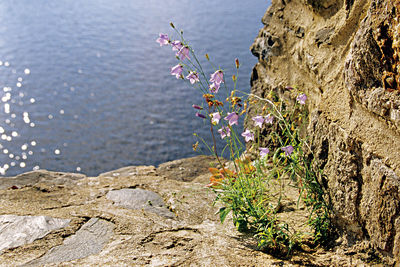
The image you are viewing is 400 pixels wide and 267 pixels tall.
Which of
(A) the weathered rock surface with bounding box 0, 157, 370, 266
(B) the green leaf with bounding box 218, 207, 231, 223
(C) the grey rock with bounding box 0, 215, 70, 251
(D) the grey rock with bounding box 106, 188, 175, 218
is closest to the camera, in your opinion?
(A) the weathered rock surface with bounding box 0, 157, 370, 266

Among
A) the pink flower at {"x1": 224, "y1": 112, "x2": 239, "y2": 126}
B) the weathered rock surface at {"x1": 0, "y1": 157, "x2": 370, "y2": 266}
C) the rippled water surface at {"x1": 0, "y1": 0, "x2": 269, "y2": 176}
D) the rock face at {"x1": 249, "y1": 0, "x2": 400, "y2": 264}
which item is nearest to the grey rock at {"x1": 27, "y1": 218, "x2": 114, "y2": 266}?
the weathered rock surface at {"x1": 0, "y1": 157, "x2": 370, "y2": 266}

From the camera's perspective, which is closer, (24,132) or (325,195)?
(325,195)

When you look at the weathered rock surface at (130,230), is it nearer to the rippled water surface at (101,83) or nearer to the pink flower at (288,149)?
the pink flower at (288,149)

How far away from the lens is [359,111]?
1.77 meters

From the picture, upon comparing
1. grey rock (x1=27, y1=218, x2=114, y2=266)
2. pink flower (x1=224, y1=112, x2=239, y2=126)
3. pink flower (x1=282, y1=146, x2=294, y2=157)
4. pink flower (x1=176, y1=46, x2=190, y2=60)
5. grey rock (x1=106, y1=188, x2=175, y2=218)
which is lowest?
grey rock (x1=106, y1=188, x2=175, y2=218)

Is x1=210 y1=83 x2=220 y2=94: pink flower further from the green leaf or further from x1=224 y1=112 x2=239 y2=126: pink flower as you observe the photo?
the green leaf

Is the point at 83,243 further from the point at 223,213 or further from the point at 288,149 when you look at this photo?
the point at 288,149

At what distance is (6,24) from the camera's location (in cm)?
852

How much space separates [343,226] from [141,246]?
3.52 feet

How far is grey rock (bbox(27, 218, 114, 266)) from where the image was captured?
1.92 m

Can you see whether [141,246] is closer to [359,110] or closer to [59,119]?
[359,110]

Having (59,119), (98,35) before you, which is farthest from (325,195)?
(98,35)

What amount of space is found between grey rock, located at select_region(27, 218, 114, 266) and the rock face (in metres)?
1.31

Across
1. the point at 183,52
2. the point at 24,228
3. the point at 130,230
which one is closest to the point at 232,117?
the point at 183,52
